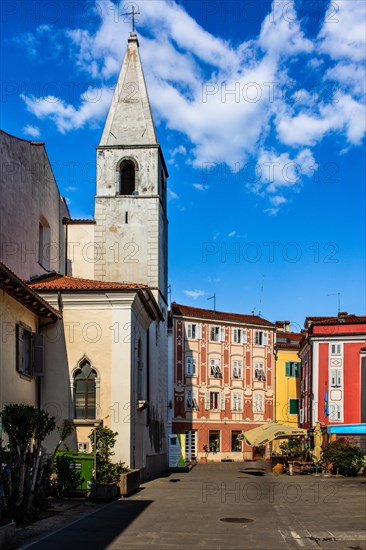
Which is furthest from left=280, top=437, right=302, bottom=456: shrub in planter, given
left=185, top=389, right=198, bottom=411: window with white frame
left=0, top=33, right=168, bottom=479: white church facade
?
left=185, top=389, right=198, bottom=411: window with white frame

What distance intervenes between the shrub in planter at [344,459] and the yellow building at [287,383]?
97.4 feet

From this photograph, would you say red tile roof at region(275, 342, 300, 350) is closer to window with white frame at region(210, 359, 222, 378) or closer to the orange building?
the orange building

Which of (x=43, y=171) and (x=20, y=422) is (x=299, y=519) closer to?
(x=20, y=422)

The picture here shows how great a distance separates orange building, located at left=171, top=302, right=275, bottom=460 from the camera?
202 ft

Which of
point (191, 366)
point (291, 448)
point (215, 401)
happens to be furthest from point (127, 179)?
point (215, 401)

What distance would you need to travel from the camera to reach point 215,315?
65.1 m

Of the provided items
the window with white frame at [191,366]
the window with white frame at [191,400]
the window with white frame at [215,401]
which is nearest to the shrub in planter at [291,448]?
the window with white frame at [191,400]

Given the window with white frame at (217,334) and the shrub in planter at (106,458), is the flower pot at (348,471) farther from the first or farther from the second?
the window with white frame at (217,334)

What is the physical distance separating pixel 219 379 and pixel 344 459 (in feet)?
91.3

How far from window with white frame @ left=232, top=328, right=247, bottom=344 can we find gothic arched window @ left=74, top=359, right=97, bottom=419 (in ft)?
132

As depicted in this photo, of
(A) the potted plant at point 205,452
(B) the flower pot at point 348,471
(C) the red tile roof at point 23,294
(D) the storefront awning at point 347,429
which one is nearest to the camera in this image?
(C) the red tile roof at point 23,294

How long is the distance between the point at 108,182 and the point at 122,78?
6662 millimetres

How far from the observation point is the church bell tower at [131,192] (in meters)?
39.8

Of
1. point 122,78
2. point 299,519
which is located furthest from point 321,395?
point 299,519
